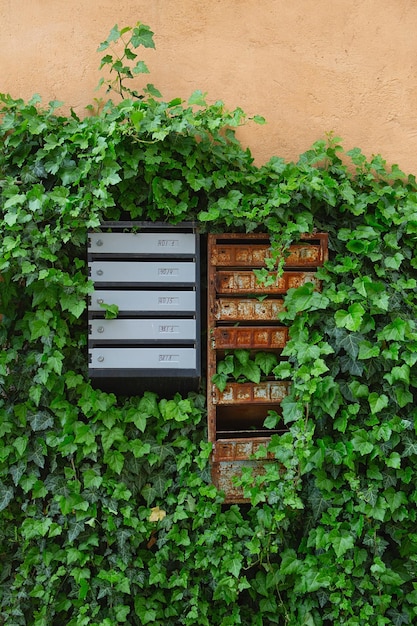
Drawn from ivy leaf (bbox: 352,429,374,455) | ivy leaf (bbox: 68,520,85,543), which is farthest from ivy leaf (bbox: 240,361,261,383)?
ivy leaf (bbox: 68,520,85,543)

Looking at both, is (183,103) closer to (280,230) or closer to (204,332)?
(280,230)

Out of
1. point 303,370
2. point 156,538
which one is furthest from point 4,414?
point 303,370

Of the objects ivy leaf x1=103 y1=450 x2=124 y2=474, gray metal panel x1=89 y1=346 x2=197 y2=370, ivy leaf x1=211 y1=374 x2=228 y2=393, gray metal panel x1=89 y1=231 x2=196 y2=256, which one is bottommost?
ivy leaf x1=103 y1=450 x2=124 y2=474

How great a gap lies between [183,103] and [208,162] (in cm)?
42

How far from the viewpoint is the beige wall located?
3596 mm

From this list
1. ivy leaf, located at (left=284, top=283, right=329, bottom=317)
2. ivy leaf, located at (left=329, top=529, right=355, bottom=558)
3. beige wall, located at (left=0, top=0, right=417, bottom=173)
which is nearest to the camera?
ivy leaf, located at (left=329, top=529, right=355, bottom=558)

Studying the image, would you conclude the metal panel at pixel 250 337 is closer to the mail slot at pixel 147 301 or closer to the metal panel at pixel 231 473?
the mail slot at pixel 147 301

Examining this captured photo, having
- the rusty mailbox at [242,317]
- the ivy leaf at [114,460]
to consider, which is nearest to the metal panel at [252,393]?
the rusty mailbox at [242,317]

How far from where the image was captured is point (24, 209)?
10.8 ft

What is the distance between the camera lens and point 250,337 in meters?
3.43

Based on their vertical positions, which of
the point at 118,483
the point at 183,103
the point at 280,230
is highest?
the point at 183,103

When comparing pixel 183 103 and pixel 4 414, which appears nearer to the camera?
pixel 4 414

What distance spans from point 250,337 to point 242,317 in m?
0.12

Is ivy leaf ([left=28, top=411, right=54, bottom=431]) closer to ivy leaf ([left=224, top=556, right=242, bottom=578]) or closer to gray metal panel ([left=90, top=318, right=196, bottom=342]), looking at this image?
gray metal panel ([left=90, top=318, right=196, bottom=342])
